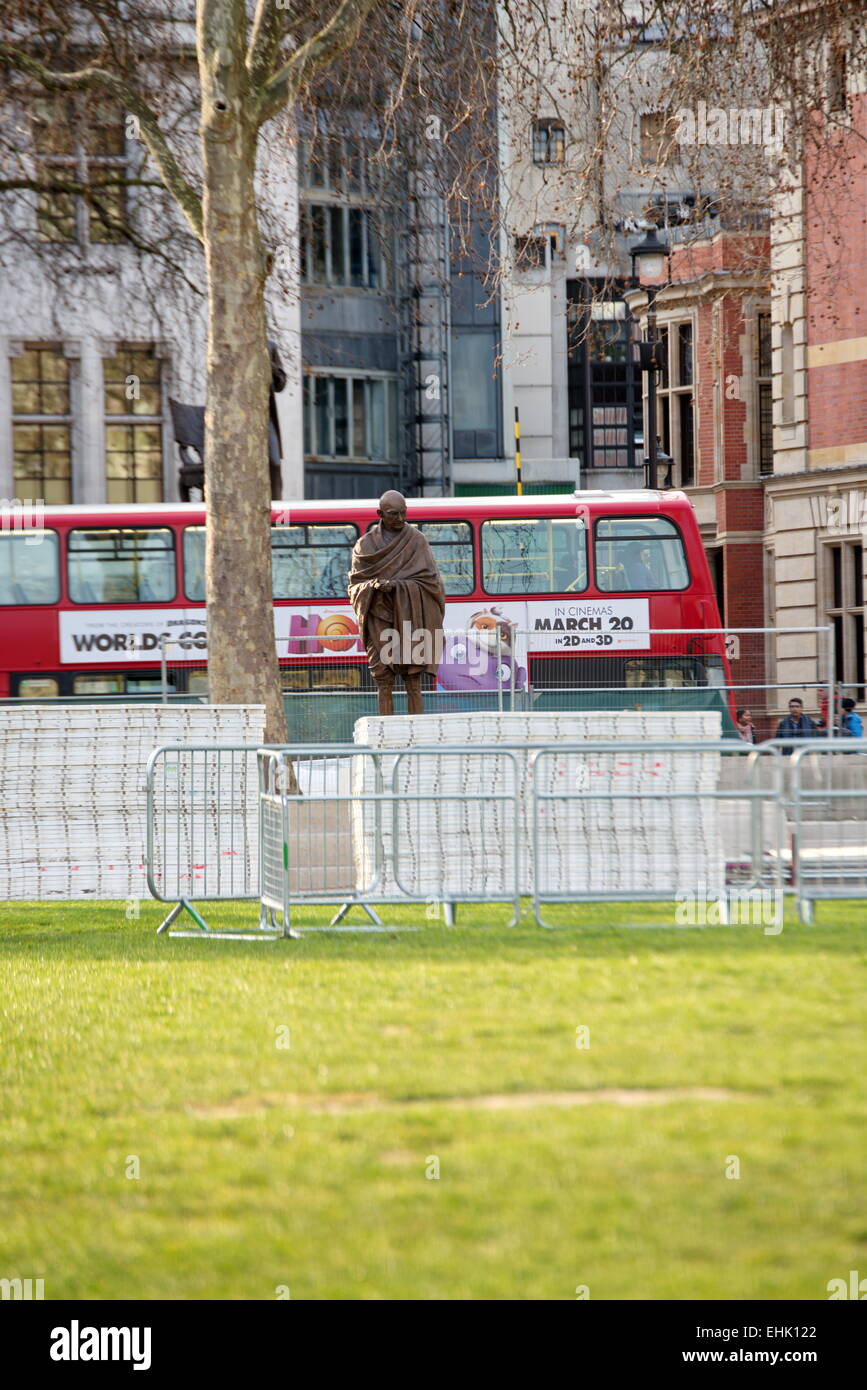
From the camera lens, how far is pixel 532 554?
2761cm

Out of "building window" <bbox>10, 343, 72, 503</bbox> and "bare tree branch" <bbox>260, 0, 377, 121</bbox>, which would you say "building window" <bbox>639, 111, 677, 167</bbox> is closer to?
"bare tree branch" <bbox>260, 0, 377, 121</bbox>

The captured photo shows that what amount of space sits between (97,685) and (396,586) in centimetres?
1222

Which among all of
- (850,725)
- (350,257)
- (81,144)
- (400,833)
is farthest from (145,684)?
(350,257)

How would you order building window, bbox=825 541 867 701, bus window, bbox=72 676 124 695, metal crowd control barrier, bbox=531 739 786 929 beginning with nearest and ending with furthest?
metal crowd control barrier, bbox=531 739 786 929
bus window, bbox=72 676 124 695
building window, bbox=825 541 867 701

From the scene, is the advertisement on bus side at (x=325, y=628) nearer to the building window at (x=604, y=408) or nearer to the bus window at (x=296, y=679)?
the bus window at (x=296, y=679)

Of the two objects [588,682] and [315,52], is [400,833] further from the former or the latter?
[588,682]

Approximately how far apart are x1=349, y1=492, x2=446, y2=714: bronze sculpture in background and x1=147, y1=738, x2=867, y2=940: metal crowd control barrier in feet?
12.3

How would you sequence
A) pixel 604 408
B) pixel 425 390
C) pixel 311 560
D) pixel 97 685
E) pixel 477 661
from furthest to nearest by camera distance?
pixel 604 408, pixel 425 390, pixel 311 560, pixel 97 685, pixel 477 661

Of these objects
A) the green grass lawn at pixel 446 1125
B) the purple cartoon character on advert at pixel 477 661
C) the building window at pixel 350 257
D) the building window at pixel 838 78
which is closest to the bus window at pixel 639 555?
the purple cartoon character on advert at pixel 477 661

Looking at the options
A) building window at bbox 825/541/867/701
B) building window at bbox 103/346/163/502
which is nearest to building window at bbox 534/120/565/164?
building window at bbox 103/346/163/502

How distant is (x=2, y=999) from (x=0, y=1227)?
4182 mm

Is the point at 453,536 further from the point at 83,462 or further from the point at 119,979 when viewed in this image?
the point at 119,979

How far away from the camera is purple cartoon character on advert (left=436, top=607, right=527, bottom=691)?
2388 cm
